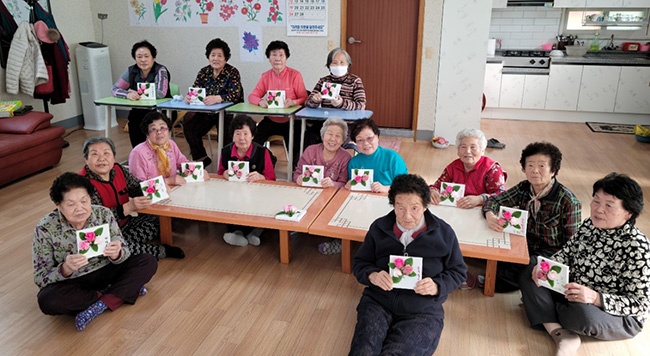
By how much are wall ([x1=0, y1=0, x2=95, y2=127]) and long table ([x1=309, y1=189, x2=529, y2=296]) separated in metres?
4.59

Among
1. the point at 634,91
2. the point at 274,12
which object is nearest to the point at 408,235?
the point at 274,12

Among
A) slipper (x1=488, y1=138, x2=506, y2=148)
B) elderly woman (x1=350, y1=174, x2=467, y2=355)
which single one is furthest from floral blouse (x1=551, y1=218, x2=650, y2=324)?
slipper (x1=488, y1=138, x2=506, y2=148)

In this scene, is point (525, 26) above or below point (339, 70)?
above

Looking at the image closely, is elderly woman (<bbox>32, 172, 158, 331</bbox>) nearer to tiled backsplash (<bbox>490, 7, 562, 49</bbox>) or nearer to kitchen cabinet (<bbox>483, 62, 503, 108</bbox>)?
kitchen cabinet (<bbox>483, 62, 503, 108</bbox>)

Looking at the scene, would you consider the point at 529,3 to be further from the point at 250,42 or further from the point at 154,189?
the point at 154,189

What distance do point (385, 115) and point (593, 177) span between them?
2408mm

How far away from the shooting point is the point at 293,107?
4.53 metres

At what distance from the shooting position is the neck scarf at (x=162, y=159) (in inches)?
142

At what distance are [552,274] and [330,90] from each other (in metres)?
2.52

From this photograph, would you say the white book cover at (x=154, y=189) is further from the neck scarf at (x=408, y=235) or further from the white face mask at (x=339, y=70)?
the white face mask at (x=339, y=70)

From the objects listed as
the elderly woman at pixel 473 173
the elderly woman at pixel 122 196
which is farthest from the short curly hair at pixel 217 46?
the elderly woman at pixel 473 173

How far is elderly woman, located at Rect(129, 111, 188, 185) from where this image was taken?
3.54m

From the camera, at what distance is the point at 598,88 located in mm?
6945

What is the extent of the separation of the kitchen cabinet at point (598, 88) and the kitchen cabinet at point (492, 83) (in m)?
1.02
